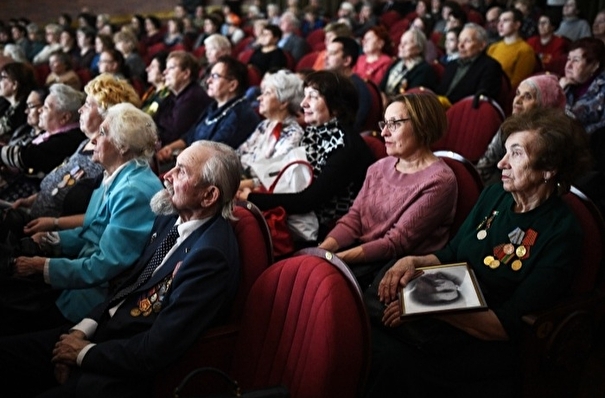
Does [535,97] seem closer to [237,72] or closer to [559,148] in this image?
[559,148]

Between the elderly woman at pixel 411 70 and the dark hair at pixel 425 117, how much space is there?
231 centimetres

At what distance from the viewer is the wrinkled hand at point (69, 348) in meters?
1.69

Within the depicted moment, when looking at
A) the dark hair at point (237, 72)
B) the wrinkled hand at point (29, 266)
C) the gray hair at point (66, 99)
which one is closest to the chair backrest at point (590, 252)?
the wrinkled hand at point (29, 266)

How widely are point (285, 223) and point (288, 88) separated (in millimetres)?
911

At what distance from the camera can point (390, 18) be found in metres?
8.73

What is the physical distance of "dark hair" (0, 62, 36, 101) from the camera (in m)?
3.83

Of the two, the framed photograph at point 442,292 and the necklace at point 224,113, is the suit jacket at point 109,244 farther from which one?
the necklace at point 224,113

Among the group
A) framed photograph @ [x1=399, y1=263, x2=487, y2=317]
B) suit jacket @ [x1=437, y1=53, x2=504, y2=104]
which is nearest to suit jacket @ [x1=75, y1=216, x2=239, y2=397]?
framed photograph @ [x1=399, y1=263, x2=487, y2=317]

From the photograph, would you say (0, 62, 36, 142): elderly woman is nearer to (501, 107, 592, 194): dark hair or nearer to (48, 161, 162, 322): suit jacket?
(48, 161, 162, 322): suit jacket

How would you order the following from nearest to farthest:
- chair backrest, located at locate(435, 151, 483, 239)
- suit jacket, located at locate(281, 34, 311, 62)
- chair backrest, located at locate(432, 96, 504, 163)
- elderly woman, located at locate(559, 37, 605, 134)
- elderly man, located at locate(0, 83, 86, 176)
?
chair backrest, located at locate(435, 151, 483, 239) < elderly man, located at locate(0, 83, 86, 176) < chair backrest, located at locate(432, 96, 504, 163) < elderly woman, located at locate(559, 37, 605, 134) < suit jacket, located at locate(281, 34, 311, 62)

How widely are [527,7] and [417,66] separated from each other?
286 cm

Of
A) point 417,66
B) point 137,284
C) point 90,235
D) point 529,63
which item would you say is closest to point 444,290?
point 137,284

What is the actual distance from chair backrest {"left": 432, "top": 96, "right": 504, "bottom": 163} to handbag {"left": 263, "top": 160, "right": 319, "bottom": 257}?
3.65 feet

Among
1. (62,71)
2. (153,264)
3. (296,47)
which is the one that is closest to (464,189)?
(153,264)
